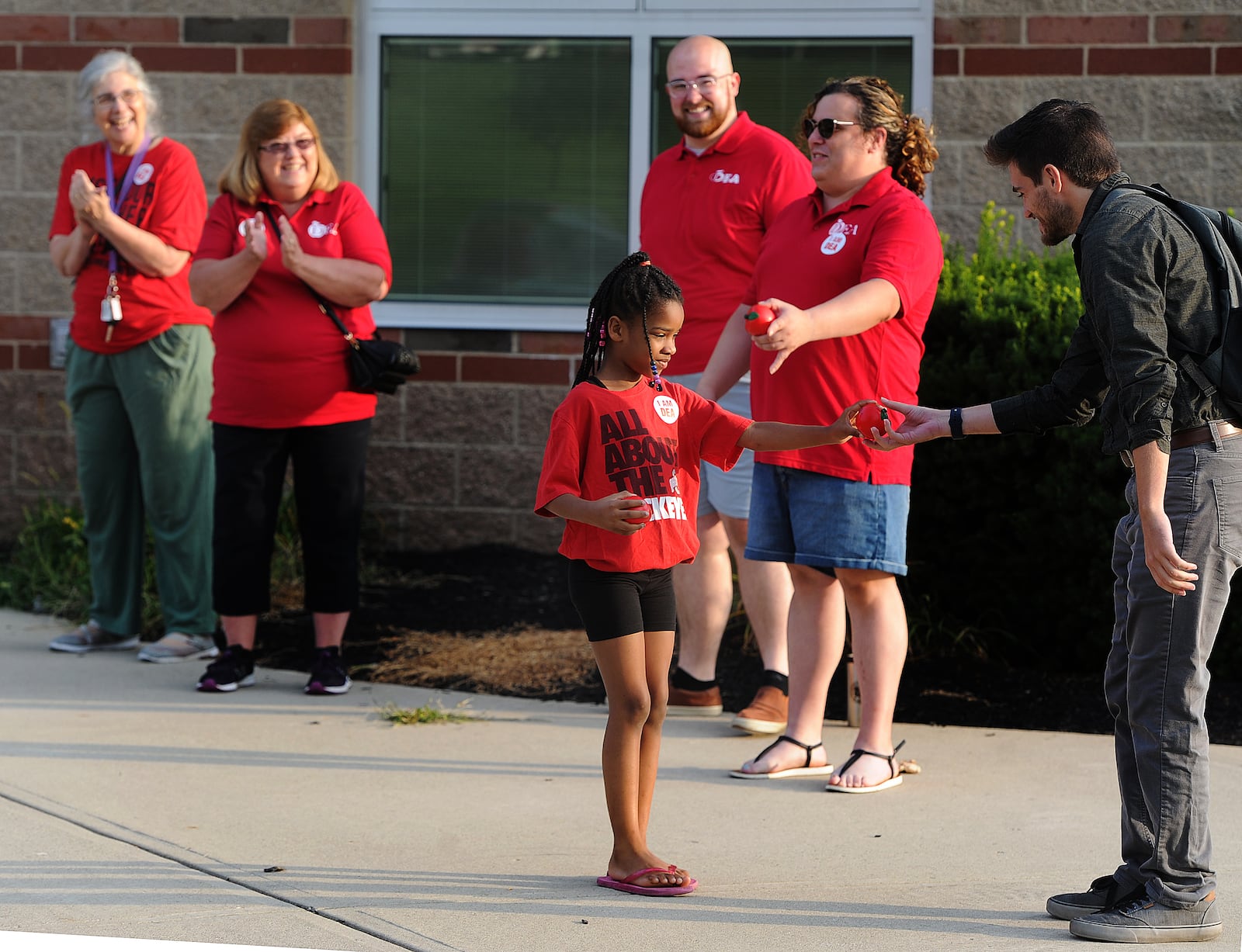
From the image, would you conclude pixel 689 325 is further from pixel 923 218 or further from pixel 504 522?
pixel 504 522

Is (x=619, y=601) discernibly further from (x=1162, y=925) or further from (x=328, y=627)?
(x=328, y=627)

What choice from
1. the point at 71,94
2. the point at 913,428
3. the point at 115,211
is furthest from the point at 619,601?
the point at 71,94

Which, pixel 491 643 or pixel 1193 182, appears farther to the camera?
pixel 1193 182

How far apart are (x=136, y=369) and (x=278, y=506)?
99cm

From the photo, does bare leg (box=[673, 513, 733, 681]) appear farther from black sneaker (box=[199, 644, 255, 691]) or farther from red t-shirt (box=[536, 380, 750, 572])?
red t-shirt (box=[536, 380, 750, 572])

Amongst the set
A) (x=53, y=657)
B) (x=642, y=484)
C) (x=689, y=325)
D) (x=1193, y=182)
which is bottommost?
(x=53, y=657)

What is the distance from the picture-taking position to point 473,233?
822 cm

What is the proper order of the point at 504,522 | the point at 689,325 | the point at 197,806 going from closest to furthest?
1. the point at 197,806
2. the point at 689,325
3. the point at 504,522

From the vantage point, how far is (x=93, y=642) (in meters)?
6.43

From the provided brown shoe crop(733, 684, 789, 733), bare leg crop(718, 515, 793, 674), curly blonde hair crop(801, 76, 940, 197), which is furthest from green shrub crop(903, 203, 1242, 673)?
curly blonde hair crop(801, 76, 940, 197)

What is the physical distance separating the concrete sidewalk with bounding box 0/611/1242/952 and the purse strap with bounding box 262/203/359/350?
1.29 metres

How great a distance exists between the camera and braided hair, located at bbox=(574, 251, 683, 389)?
12.0 feet

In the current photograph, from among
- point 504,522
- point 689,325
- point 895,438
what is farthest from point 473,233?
point 895,438

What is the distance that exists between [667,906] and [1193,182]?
5247mm
